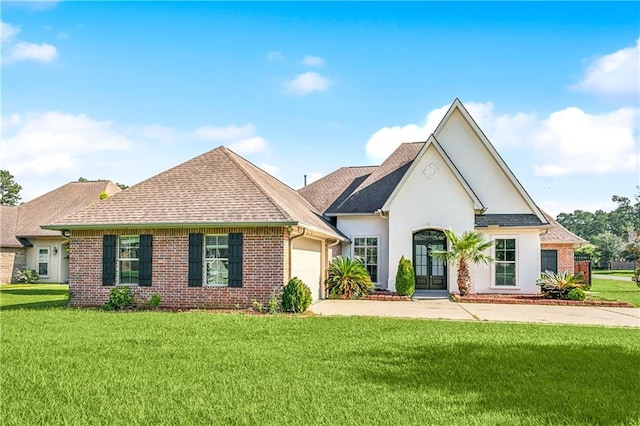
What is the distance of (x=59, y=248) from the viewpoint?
29531 mm

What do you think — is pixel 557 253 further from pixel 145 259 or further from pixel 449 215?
pixel 145 259

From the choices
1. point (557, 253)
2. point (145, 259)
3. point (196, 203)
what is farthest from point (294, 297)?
point (557, 253)

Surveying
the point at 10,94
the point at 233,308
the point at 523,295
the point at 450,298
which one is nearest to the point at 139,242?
the point at 233,308

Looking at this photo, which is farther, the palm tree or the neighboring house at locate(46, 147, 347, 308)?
the palm tree

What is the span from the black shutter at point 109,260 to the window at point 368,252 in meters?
10.0

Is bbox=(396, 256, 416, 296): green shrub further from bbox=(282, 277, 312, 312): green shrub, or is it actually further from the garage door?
bbox=(282, 277, 312, 312): green shrub

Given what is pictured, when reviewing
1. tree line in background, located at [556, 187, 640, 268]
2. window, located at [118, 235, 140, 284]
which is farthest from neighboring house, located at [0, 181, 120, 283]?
tree line in background, located at [556, 187, 640, 268]

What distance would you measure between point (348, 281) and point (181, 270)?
6.86 m

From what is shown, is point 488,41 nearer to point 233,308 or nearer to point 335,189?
point 233,308

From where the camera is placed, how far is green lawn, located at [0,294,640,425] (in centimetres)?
545

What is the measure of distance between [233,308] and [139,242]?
3.69 metres

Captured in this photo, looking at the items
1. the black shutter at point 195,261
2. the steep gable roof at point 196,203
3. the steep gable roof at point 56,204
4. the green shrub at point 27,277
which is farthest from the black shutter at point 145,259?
the green shrub at point 27,277

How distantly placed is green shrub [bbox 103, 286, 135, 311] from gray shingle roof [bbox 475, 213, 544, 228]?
13.5 meters

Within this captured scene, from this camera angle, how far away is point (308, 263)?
17.2 meters
